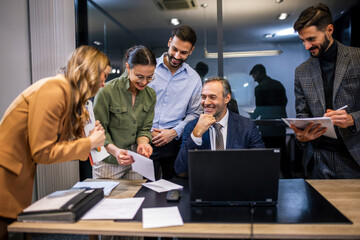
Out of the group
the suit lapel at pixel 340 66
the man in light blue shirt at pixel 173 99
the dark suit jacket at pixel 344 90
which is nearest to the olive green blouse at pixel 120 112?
the man in light blue shirt at pixel 173 99

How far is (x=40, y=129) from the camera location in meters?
1.20

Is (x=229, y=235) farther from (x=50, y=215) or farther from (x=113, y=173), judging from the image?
(x=113, y=173)

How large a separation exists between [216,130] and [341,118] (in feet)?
2.60

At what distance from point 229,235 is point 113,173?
3.57 ft

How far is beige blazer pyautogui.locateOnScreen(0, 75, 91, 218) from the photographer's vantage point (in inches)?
47.5

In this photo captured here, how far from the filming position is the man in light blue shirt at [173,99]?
2279 mm

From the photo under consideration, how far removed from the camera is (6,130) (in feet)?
4.09

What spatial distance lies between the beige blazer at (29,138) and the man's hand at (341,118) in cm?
147

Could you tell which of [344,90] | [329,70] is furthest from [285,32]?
[344,90]

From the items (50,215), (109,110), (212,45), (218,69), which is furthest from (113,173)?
(212,45)

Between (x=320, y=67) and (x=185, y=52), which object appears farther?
(x=185, y=52)

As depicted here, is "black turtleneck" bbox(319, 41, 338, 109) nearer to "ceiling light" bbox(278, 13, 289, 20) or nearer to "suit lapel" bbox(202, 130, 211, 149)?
"suit lapel" bbox(202, 130, 211, 149)

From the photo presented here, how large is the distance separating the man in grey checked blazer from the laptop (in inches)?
25.9

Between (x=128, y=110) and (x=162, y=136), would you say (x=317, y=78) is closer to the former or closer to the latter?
(x=162, y=136)
